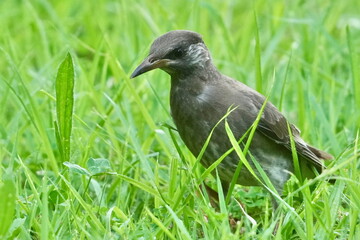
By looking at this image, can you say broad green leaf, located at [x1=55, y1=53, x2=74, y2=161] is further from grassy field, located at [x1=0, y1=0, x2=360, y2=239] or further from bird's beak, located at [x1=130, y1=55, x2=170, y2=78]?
bird's beak, located at [x1=130, y1=55, x2=170, y2=78]

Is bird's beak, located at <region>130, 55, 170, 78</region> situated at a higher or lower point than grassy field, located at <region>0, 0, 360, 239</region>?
higher

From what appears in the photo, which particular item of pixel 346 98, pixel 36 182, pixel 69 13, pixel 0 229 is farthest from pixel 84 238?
pixel 69 13

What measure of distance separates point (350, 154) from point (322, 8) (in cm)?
390

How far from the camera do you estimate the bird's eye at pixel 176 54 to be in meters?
4.75

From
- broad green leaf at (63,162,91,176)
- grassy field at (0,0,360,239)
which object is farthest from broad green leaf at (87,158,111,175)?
broad green leaf at (63,162,91,176)

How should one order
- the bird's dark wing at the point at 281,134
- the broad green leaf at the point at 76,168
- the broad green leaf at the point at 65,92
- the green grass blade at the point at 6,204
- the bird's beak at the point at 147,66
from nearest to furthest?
the green grass blade at the point at 6,204 → the broad green leaf at the point at 76,168 → the broad green leaf at the point at 65,92 → the bird's beak at the point at 147,66 → the bird's dark wing at the point at 281,134

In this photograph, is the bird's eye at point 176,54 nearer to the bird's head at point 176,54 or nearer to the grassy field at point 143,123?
the bird's head at point 176,54

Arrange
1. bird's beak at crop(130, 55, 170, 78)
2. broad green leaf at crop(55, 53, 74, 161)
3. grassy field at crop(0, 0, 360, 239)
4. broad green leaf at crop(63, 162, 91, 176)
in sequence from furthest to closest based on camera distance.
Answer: bird's beak at crop(130, 55, 170, 78) → broad green leaf at crop(55, 53, 74, 161) → broad green leaf at crop(63, 162, 91, 176) → grassy field at crop(0, 0, 360, 239)

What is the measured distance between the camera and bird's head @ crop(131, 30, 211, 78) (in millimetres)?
4691

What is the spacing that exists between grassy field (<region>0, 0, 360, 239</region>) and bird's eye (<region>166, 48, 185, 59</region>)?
0.36 metres

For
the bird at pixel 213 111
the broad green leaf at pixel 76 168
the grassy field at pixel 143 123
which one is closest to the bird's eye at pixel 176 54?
the bird at pixel 213 111

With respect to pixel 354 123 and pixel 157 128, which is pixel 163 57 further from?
pixel 354 123

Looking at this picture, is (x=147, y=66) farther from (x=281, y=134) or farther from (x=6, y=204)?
(x=6, y=204)

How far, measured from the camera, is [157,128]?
5.51 m
